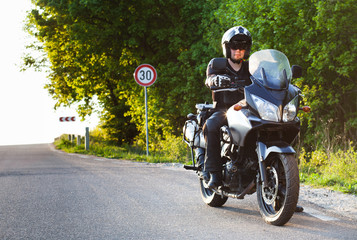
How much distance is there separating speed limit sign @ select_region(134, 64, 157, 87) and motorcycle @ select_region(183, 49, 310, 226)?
11359mm

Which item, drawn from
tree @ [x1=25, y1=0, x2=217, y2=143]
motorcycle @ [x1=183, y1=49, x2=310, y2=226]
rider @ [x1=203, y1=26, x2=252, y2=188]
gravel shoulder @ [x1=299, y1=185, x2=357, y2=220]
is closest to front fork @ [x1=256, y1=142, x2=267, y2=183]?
motorcycle @ [x1=183, y1=49, x2=310, y2=226]

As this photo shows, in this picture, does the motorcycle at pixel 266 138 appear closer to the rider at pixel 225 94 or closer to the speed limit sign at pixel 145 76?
the rider at pixel 225 94

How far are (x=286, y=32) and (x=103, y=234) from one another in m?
12.8

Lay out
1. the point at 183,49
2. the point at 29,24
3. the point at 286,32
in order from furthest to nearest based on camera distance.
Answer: the point at 29,24 < the point at 183,49 < the point at 286,32

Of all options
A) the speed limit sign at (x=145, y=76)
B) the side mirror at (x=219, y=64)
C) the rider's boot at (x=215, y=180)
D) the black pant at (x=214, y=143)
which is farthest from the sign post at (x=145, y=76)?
the side mirror at (x=219, y=64)

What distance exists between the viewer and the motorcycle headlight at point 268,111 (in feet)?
16.7

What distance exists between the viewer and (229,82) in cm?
554

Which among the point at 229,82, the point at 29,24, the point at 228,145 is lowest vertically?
the point at 228,145

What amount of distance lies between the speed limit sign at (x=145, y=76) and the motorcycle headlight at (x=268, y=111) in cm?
1206

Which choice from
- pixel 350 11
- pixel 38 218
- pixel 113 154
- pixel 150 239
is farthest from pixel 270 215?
pixel 113 154

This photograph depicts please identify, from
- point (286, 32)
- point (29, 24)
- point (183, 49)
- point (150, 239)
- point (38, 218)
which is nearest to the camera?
point (150, 239)

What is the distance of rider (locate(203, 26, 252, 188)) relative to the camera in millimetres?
5969

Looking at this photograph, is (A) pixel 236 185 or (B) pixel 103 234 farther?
(A) pixel 236 185

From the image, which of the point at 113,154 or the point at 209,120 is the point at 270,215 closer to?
the point at 209,120
